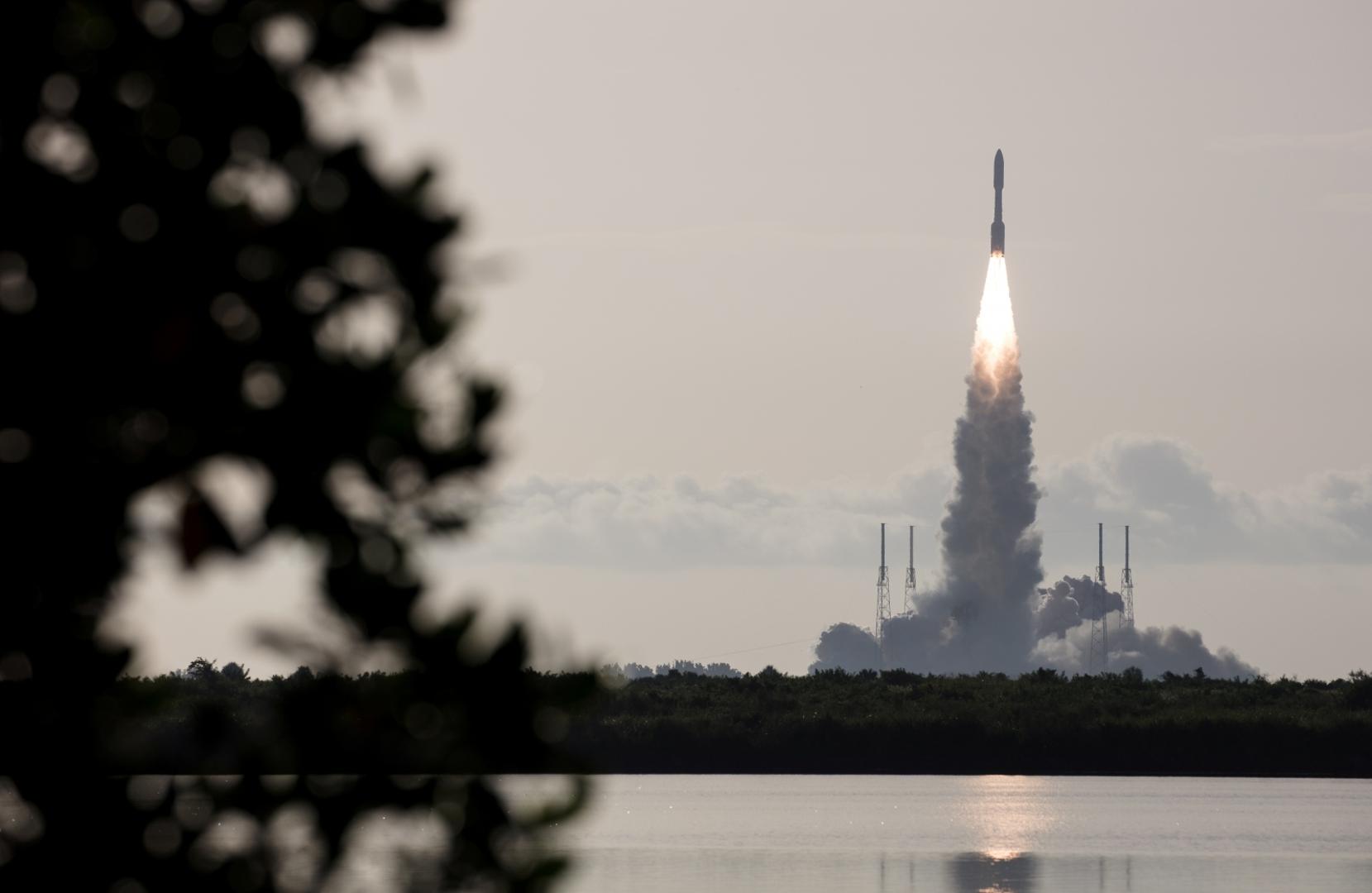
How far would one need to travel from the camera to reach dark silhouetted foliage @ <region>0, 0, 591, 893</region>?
21.5ft

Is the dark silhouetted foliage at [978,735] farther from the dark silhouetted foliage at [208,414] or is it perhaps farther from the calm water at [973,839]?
the dark silhouetted foliage at [208,414]

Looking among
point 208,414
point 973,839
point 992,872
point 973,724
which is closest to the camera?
point 208,414

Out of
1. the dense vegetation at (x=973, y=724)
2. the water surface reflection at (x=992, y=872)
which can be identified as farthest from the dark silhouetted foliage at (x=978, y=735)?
the water surface reflection at (x=992, y=872)

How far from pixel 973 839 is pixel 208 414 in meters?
79.3

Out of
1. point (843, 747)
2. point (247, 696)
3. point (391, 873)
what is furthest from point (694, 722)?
point (391, 873)

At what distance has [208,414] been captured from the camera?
6543 mm

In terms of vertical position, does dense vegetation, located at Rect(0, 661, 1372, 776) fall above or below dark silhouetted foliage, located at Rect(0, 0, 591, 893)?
above

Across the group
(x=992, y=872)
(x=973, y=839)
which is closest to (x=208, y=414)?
(x=992, y=872)

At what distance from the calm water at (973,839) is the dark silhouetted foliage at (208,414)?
37.3 meters

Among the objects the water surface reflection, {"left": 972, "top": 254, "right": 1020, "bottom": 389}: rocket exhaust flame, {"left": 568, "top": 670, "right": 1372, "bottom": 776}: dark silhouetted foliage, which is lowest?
the water surface reflection

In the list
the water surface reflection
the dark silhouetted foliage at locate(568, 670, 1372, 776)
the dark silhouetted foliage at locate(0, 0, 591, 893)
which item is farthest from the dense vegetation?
the dark silhouetted foliage at locate(0, 0, 591, 893)

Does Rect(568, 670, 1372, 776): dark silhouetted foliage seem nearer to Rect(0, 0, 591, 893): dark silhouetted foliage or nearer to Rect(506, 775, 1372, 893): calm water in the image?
Rect(506, 775, 1372, 893): calm water

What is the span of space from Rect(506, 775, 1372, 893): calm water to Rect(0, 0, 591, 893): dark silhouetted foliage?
37342 mm

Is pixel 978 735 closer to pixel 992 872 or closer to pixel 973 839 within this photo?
pixel 973 839
